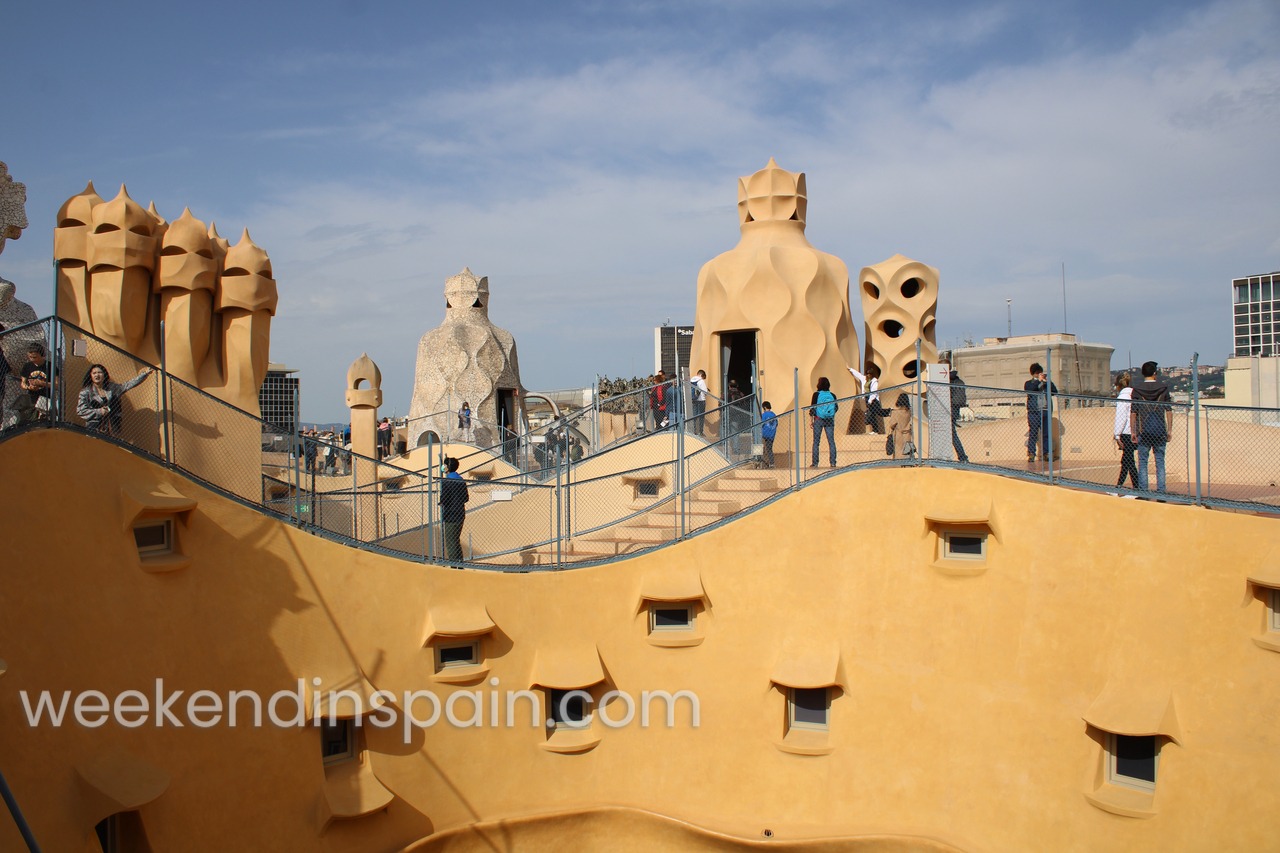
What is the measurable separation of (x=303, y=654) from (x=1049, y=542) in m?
8.15

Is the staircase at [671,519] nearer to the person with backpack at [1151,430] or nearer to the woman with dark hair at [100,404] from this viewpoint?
the person with backpack at [1151,430]

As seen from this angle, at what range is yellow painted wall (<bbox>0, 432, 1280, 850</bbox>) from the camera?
8602mm

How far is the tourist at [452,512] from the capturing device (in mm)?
11578

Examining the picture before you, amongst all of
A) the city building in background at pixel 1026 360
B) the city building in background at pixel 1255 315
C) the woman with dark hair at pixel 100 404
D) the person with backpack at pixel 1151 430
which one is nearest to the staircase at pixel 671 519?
the person with backpack at pixel 1151 430

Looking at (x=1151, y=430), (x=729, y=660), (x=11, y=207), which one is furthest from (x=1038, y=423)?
(x=11, y=207)

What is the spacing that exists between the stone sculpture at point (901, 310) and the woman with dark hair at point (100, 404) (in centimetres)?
1395

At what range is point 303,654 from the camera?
1032 cm

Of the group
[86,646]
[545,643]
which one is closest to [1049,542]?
[545,643]

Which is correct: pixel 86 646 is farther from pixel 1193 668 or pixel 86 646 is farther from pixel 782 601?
pixel 1193 668

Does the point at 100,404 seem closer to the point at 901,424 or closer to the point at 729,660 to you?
the point at 729,660

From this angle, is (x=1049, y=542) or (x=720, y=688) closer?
(x=1049, y=542)

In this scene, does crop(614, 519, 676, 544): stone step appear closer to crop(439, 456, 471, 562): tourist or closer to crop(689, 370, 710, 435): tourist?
crop(439, 456, 471, 562): tourist

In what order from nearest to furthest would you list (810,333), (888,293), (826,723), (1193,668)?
(1193,668)
(826,723)
(810,333)
(888,293)

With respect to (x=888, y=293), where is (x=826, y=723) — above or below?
below
